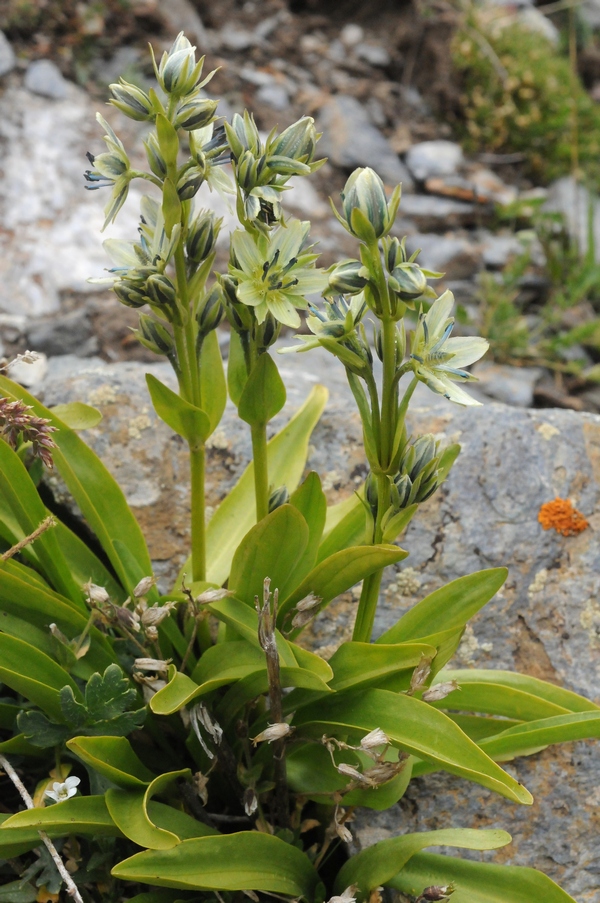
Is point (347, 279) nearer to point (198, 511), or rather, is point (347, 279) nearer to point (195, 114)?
point (195, 114)

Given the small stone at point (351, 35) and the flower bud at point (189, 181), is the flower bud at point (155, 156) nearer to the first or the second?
the flower bud at point (189, 181)

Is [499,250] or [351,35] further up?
[351,35]

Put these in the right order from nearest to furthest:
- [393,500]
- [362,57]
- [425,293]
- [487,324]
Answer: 1. [425,293]
2. [393,500]
3. [487,324]
4. [362,57]

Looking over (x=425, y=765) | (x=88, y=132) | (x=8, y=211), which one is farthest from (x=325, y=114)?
(x=425, y=765)

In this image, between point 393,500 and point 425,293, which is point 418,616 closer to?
point 393,500

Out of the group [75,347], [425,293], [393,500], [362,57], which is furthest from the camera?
[362,57]

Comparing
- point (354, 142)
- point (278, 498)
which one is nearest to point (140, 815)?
point (278, 498)
